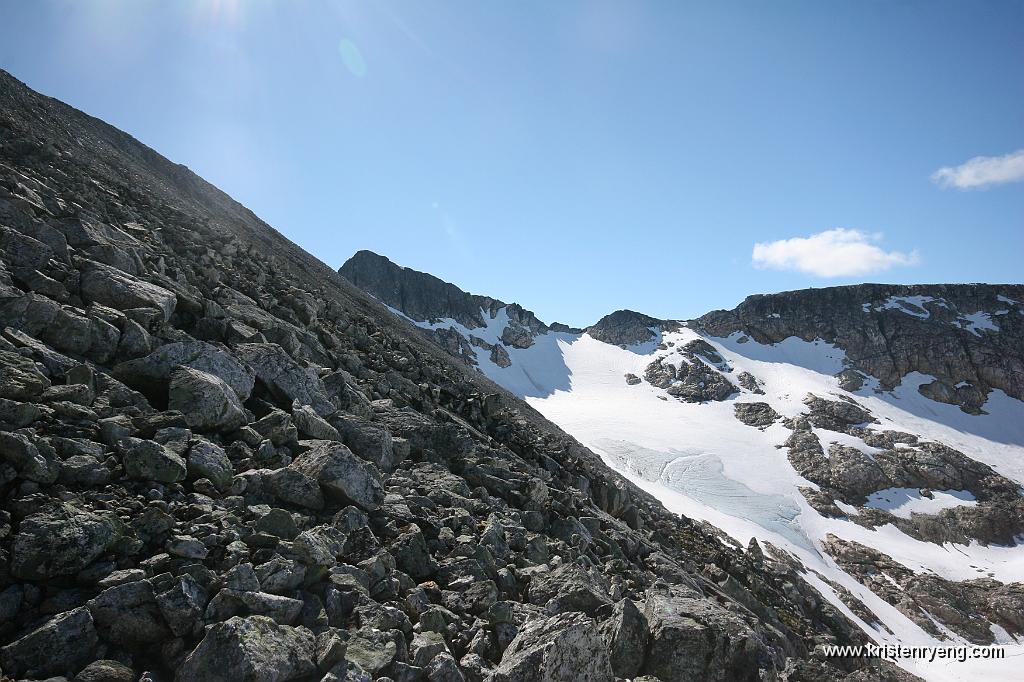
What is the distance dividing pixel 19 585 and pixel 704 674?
8303mm

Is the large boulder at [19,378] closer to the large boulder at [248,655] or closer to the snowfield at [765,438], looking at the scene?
the large boulder at [248,655]

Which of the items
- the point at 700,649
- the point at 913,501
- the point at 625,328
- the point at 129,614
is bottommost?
the point at 129,614

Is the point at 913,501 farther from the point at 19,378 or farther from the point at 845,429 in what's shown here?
the point at 19,378

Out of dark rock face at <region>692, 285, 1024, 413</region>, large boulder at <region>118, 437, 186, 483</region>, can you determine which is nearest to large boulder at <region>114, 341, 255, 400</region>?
large boulder at <region>118, 437, 186, 483</region>

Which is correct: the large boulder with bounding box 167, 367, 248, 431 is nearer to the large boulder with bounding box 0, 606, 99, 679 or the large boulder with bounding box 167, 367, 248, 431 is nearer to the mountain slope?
the large boulder with bounding box 0, 606, 99, 679

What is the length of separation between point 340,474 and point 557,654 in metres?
4.18

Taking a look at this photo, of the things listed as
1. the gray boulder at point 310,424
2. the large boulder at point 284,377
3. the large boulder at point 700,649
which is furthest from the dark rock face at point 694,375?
the gray boulder at point 310,424

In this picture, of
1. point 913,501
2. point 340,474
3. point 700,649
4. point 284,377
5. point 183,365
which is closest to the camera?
point 700,649

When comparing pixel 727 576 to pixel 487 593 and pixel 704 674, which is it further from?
pixel 487 593

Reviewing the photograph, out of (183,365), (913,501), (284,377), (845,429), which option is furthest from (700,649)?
(845,429)

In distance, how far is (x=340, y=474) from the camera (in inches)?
307

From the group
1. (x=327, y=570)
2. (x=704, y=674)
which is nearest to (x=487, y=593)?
(x=327, y=570)

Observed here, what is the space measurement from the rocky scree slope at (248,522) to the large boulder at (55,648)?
1 centimetres

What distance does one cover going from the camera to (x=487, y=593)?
711 centimetres
